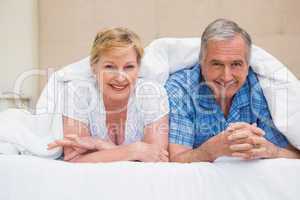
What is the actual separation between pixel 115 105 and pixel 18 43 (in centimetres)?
94

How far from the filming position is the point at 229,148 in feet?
3.09

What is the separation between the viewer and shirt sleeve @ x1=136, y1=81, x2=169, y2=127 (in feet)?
→ 3.86

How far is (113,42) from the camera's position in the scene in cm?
115

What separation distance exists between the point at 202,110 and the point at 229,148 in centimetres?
31

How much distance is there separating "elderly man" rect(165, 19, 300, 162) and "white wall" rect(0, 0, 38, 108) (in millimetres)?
923

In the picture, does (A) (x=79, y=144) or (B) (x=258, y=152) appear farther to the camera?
(A) (x=79, y=144)

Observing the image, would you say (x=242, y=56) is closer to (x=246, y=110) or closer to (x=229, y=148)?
(x=246, y=110)

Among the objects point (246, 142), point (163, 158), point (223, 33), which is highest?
point (223, 33)

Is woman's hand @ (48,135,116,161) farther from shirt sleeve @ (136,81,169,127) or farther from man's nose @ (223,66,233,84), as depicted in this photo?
man's nose @ (223,66,233,84)

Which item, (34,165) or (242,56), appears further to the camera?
(242,56)

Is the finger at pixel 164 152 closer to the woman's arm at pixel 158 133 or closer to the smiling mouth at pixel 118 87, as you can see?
the woman's arm at pixel 158 133

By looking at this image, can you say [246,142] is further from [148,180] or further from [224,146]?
[148,180]

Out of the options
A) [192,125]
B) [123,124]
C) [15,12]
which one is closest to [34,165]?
[123,124]

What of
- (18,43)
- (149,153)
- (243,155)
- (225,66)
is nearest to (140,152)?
(149,153)
